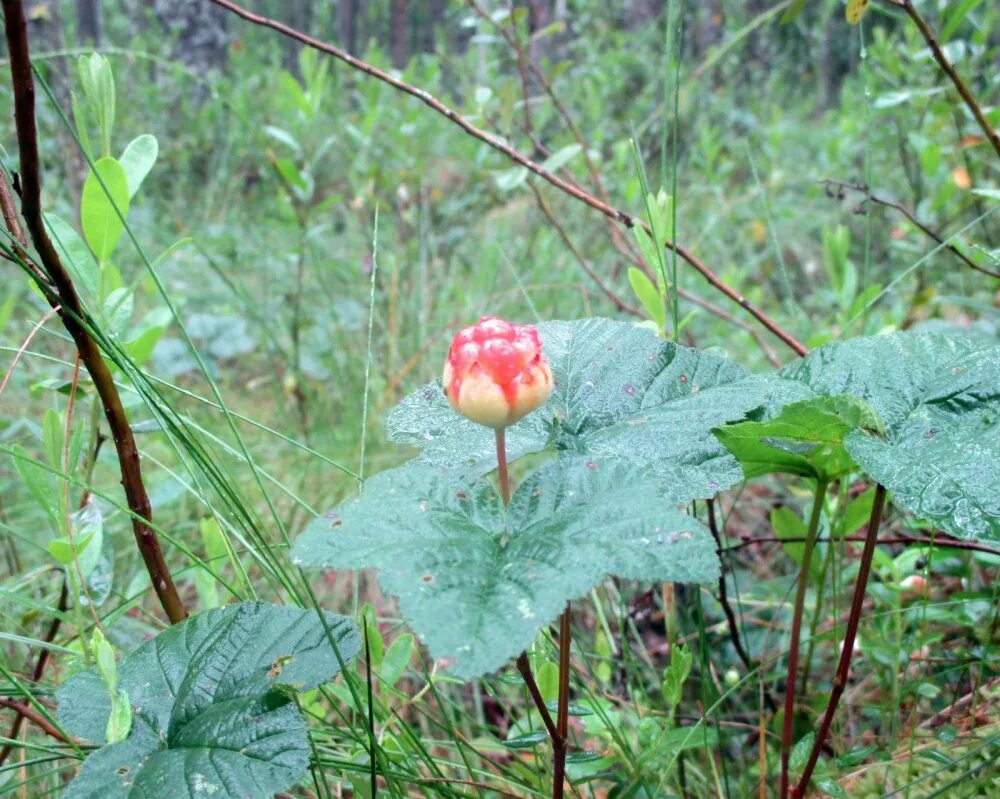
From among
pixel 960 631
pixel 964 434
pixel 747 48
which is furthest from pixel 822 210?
pixel 964 434

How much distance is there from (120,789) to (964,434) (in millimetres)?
590

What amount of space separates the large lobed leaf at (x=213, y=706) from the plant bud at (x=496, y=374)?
0.18 meters

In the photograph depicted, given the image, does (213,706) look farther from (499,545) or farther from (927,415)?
(927,415)

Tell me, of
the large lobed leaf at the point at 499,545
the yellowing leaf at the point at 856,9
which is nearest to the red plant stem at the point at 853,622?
the large lobed leaf at the point at 499,545

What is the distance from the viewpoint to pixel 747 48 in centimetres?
646

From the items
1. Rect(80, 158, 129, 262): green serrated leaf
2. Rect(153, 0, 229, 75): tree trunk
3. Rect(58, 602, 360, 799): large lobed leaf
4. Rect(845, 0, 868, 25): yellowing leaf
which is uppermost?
Rect(153, 0, 229, 75): tree trunk

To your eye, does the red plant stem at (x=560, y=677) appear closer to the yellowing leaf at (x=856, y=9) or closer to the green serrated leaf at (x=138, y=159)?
the green serrated leaf at (x=138, y=159)

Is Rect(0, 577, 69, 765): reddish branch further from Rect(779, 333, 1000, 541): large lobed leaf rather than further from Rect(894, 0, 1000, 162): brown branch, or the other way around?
Rect(894, 0, 1000, 162): brown branch

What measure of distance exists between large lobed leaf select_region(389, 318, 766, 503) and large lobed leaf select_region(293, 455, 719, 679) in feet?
0.16

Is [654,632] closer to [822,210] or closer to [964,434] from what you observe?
[964,434]

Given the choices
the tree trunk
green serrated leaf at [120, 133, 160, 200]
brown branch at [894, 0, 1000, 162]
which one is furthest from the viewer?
the tree trunk

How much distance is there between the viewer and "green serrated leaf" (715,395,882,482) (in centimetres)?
53

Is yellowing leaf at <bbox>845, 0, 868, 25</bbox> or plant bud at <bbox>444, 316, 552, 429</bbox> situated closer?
plant bud at <bbox>444, 316, 552, 429</bbox>

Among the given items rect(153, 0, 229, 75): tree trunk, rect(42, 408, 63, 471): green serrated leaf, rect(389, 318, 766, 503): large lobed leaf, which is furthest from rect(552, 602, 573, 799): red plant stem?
rect(153, 0, 229, 75): tree trunk
